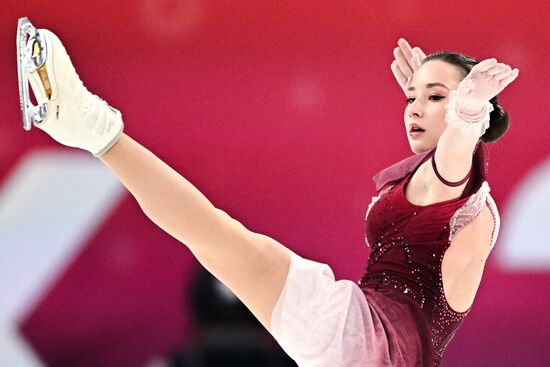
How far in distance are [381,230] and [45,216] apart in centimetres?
153

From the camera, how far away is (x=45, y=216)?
10.7 ft

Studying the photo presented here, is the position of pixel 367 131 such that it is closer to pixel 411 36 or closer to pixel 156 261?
pixel 411 36

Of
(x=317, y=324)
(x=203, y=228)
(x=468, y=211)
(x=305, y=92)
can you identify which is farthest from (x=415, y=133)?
(x=305, y=92)

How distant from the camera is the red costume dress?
2.00 m

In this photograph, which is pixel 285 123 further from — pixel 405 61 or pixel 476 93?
pixel 476 93

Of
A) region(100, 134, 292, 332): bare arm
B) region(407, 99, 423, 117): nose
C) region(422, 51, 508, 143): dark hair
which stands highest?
region(422, 51, 508, 143): dark hair

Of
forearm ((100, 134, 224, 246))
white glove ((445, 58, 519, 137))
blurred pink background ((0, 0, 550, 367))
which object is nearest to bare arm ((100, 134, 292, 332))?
forearm ((100, 134, 224, 246))

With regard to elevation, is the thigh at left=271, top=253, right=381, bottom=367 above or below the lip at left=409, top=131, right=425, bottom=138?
below

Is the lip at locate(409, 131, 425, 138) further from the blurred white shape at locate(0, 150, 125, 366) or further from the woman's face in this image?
the blurred white shape at locate(0, 150, 125, 366)

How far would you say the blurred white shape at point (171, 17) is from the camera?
331 cm

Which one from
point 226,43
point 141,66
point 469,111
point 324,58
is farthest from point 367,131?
point 469,111

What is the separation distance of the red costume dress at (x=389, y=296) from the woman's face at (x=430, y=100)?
8 cm

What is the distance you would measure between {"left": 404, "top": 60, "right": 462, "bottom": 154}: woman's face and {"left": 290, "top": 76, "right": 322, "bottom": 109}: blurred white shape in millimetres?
931

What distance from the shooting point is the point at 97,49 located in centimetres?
329
